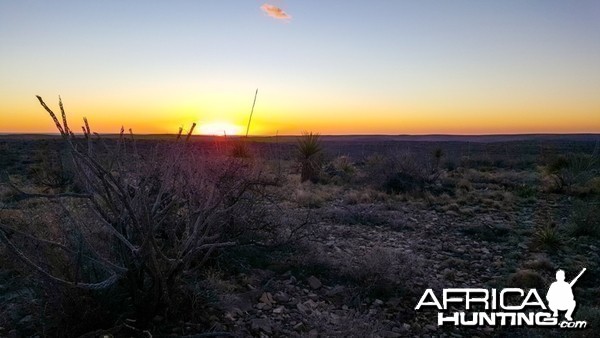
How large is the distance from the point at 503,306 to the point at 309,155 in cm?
1200

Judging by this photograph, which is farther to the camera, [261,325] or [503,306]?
[503,306]

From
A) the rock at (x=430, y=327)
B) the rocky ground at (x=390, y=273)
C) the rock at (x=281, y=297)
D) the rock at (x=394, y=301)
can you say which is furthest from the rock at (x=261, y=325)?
the rock at (x=430, y=327)

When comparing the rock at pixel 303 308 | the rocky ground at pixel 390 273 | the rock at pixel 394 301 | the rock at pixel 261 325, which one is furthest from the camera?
the rock at pixel 394 301

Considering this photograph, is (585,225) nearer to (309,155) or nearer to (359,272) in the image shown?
(359,272)

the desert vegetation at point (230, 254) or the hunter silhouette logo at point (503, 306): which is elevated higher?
the desert vegetation at point (230, 254)

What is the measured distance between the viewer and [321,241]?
7.06 metres

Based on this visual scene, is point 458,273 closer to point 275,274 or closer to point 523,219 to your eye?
point 275,274

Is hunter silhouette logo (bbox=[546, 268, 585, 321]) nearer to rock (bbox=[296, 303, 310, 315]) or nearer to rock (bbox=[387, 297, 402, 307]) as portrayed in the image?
rock (bbox=[387, 297, 402, 307])

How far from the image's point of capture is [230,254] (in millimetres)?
5469

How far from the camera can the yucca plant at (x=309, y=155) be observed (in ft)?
53.6

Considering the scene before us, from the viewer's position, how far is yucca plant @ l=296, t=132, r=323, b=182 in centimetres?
1633

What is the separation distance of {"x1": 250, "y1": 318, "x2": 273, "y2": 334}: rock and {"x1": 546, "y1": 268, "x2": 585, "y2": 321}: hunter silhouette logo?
2922 mm

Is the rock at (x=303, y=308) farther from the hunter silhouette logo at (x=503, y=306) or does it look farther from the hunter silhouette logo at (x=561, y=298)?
the hunter silhouette logo at (x=561, y=298)

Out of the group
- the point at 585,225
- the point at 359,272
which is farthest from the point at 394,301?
the point at 585,225
